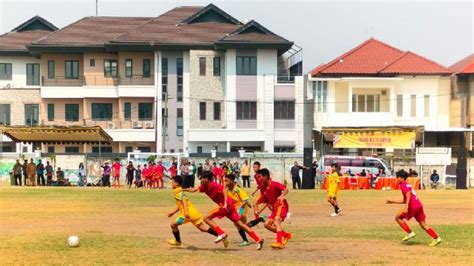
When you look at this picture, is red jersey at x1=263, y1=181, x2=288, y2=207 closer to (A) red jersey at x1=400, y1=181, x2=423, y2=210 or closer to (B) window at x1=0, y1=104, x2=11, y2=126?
(A) red jersey at x1=400, y1=181, x2=423, y2=210

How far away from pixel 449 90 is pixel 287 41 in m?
13.6

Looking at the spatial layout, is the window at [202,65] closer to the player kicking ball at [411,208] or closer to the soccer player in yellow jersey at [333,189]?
the soccer player in yellow jersey at [333,189]

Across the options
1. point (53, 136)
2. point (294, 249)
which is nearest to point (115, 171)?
point (53, 136)

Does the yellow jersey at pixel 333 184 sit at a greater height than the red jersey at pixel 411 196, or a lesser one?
lesser

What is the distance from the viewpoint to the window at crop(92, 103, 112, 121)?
67062mm

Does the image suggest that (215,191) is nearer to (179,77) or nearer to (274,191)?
(274,191)

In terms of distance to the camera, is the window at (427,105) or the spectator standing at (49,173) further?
the window at (427,105)

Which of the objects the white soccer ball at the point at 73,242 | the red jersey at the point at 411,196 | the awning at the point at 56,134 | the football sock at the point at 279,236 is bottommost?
the white soccer ball at the point at 73,242

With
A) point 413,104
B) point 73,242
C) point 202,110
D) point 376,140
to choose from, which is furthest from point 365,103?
point 73,242

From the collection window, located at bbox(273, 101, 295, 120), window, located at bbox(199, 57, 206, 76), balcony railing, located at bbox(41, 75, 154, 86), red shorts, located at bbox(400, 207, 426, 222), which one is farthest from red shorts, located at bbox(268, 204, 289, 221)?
balcony railing, located at bbox(41, 75, 154, 86)

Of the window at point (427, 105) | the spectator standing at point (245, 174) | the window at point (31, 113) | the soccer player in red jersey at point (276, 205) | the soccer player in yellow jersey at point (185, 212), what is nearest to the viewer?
the soccer player in yellow jersey at point (185, 212)

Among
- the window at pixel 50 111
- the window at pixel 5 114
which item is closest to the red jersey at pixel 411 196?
the window at pixel 50 111

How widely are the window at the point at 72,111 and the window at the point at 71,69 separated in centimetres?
229

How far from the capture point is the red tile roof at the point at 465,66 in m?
65.0
